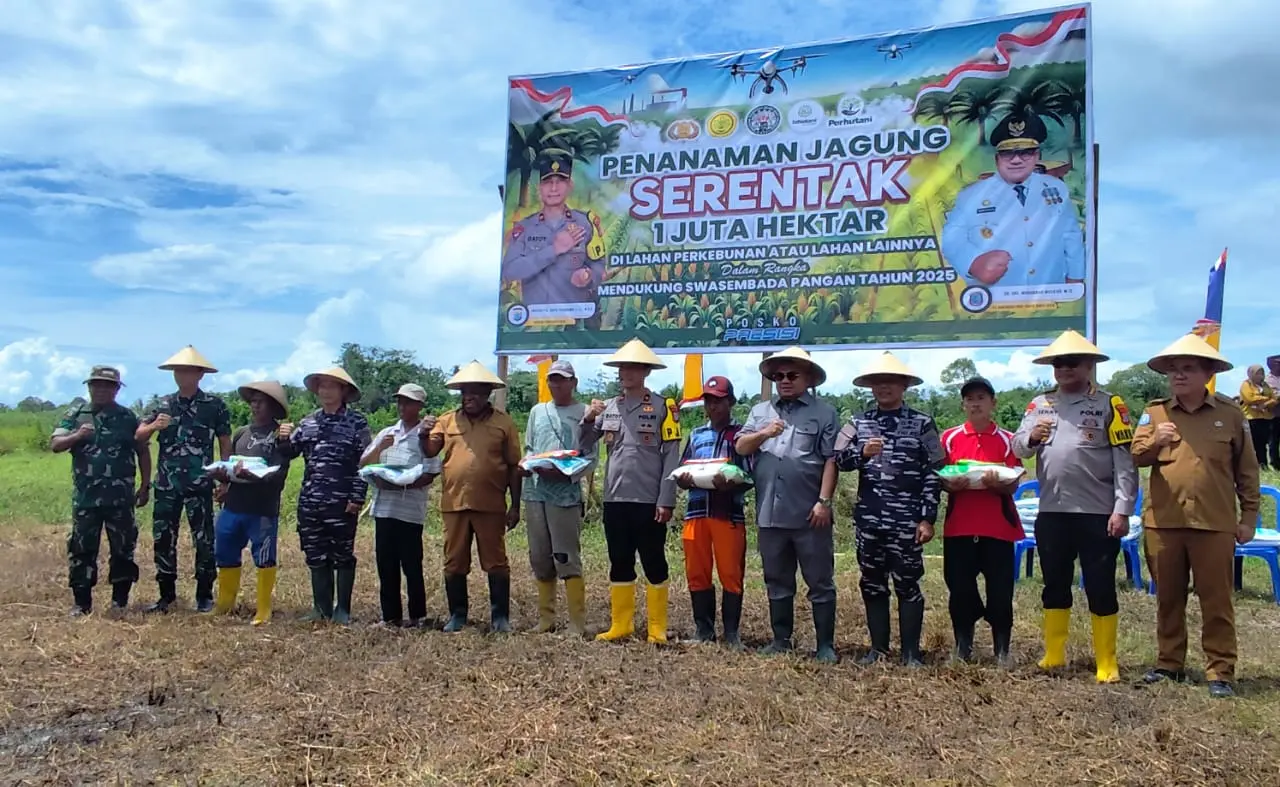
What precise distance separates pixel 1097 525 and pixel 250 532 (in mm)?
5224

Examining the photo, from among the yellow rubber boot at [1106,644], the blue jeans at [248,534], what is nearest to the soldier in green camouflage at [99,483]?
the blue jeans at [248,534]

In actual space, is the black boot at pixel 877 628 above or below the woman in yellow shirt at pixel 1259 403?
below

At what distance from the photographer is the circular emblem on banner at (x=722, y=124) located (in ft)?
27.0

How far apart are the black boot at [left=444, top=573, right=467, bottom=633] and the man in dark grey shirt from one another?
195 cm

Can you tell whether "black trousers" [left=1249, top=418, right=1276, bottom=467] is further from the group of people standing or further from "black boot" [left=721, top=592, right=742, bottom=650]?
"black boot" [left=721, top=592, right=742, bottom=650]

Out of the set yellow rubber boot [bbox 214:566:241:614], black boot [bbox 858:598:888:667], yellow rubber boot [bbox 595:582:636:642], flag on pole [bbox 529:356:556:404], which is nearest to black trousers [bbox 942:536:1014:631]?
black boot [bbox 858:598:888:667]

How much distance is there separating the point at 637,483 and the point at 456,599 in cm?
144

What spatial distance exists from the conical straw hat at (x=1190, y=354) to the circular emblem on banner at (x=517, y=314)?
503cm

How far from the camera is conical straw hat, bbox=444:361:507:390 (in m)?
6.46

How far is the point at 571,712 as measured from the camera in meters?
4.54

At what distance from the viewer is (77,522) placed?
23.3ft

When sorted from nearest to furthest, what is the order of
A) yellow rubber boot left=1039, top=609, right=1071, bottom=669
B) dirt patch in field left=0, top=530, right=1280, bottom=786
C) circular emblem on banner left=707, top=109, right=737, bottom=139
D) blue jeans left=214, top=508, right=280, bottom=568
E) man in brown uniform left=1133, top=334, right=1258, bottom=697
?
dirt patch in field left=0, top=530, right=1280, bottom=786 < man in brown uniform left=1133, top=334, right=1258, bottom=697 < yellow rubber boot left=1039, top=609, right=1071, bottom=669 < blue jeans left=214, top=508, right=280, bottom=568 < circular emblem on banner left=707, top=109, right=737, bottom=139

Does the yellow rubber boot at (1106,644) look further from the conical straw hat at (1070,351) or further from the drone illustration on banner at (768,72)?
the drone illustration on banner at (768,72)

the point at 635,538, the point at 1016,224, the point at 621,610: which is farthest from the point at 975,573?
the point at 1016,224
